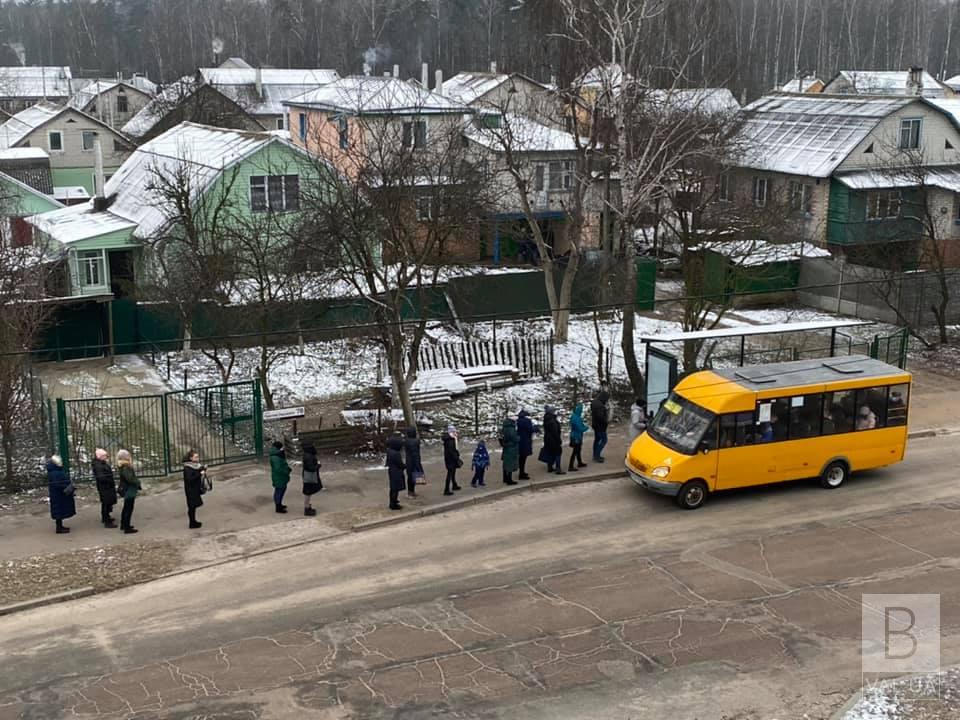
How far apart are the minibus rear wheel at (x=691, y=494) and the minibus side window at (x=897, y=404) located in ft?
12.8

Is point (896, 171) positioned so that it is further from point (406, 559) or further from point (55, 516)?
point (55, 516)

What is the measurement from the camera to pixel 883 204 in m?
40.6

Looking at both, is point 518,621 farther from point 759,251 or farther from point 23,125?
point 23,125

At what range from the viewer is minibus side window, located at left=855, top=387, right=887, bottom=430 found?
64.4 ft

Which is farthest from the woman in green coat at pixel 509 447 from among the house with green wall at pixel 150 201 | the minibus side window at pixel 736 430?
the house with green wall at pixel 150 201

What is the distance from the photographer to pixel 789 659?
1353 cm

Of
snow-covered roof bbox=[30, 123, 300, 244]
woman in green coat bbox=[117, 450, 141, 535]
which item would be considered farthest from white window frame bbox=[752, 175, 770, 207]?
woman in green coat bbox=[117, 450, 141, 535]

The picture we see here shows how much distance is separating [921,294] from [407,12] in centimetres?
8781

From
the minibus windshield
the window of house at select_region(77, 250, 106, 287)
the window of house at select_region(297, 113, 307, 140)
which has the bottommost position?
the minibus windshield

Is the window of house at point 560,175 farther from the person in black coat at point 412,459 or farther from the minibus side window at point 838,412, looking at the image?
the person in black coat at point 412,459

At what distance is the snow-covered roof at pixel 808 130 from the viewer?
4100 cm

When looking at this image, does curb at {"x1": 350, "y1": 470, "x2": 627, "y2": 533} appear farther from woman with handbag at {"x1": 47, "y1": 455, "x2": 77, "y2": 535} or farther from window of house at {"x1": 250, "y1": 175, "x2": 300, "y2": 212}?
window of house at {"x1": 250, "y1": 175, "x2": 300, "y2": 212}

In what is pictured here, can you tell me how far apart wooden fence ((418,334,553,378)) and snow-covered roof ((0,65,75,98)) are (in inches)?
2588

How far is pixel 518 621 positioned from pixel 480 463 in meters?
5.43
